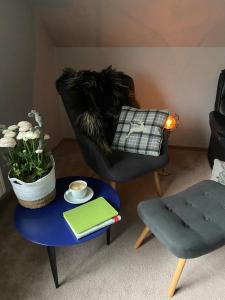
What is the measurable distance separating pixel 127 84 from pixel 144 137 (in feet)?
1.62

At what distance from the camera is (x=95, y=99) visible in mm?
1956

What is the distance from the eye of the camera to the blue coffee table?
1.28 m

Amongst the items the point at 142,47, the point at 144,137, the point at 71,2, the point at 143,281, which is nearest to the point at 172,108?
the point at 142,47

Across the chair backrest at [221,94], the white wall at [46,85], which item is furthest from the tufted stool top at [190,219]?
the white wall at [46,85]

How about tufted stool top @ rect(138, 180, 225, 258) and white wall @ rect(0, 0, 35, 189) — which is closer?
tufted stool top @ rect(138, 180, 225, 258)

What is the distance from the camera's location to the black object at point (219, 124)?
2060 mm

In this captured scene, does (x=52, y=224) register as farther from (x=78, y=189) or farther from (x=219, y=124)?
(x=219, y=124)

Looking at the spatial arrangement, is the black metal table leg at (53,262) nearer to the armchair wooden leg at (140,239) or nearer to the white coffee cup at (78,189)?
the white coffee cup at (78,189)

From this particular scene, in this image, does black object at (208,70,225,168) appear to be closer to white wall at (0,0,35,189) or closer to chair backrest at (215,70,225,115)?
chair backrest at (215,70,225,115)

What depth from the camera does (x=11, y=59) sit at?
6.52 ft

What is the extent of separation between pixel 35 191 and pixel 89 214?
0.30m

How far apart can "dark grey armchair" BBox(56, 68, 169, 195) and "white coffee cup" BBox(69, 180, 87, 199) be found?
259 millimetres

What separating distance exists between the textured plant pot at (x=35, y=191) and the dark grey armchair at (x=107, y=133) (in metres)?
0.42

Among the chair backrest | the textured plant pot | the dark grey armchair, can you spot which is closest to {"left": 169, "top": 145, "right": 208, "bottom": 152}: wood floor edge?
the chair backrest
